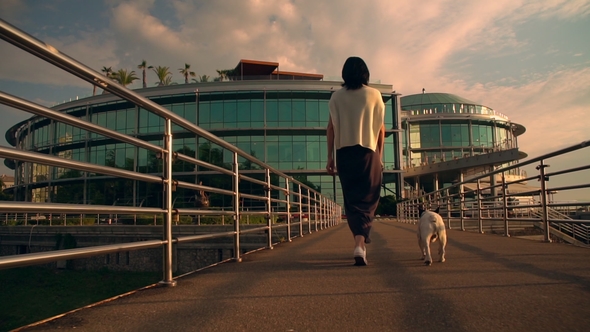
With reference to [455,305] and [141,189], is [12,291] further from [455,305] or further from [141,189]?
[141,189]

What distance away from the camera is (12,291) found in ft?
36.5

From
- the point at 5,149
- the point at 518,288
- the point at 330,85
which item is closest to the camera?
the point at 5,149

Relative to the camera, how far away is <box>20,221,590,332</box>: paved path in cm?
217

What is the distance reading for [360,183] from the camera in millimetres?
4309

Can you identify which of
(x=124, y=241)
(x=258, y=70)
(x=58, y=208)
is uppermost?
(x=258, y=70)

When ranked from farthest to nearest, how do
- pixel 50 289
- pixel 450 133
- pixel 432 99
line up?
1. pixel 432 99
2. pixel 450 133
3. pixel 50 289

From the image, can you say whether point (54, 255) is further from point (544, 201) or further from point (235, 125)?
point (235, 125)

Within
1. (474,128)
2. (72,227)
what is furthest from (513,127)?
(72,227)

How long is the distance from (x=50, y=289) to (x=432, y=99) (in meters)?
51.0

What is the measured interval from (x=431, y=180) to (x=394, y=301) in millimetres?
46208

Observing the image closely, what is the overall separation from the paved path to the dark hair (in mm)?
1732

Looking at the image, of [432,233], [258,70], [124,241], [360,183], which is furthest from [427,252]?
[258,70]

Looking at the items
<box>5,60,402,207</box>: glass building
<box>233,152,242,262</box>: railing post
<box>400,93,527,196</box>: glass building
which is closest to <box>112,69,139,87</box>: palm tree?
<box>5,60,402,207</box>: glass building

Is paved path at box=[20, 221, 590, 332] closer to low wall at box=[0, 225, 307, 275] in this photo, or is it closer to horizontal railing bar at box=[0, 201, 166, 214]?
horizontal railing bar at box=[0, 201, 166, 214]
